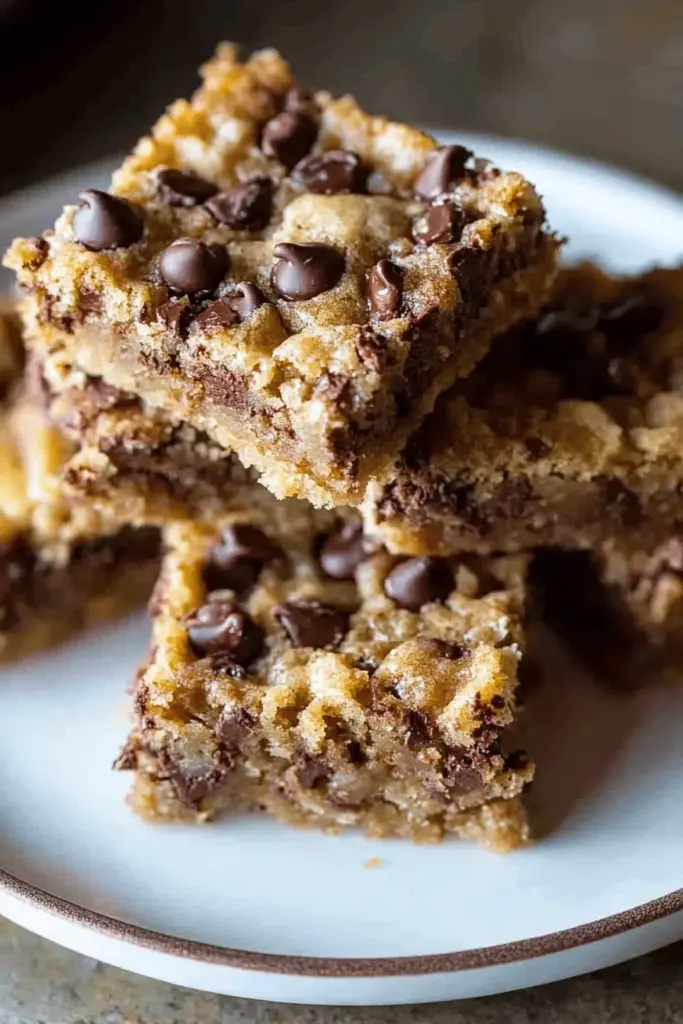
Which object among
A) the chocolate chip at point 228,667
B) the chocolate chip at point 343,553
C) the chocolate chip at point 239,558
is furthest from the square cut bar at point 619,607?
the chocolate chip at point 228,667

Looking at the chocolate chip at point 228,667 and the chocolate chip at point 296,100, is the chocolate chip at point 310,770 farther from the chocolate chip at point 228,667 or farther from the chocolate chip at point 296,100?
the chocolate chip at point 296,100

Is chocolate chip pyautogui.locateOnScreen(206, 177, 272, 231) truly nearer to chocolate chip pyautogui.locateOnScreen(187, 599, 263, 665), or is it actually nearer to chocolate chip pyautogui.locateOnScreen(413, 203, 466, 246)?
chocolate chip pyautogui.locateOnScreen(413, 203, 466, 246)

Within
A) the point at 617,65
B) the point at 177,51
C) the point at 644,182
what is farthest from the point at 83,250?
the point at 617,65

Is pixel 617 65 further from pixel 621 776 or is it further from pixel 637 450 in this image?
pixel 621 776

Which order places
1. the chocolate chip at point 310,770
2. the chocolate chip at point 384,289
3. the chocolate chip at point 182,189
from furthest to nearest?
the chocolate chip at point 182,189 → the chocolate chip at point 310,770 → the chocolate chip at point 384,289

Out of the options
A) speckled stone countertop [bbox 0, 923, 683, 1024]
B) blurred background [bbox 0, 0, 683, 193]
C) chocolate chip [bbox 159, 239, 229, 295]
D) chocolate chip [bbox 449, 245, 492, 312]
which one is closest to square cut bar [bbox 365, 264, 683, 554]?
chocolate chip [bbox 449, 245, 492, 312]

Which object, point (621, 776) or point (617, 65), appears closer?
point (621, 776)

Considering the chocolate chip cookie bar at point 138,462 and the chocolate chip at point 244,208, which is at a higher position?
the chocolate chip at point 244,208
